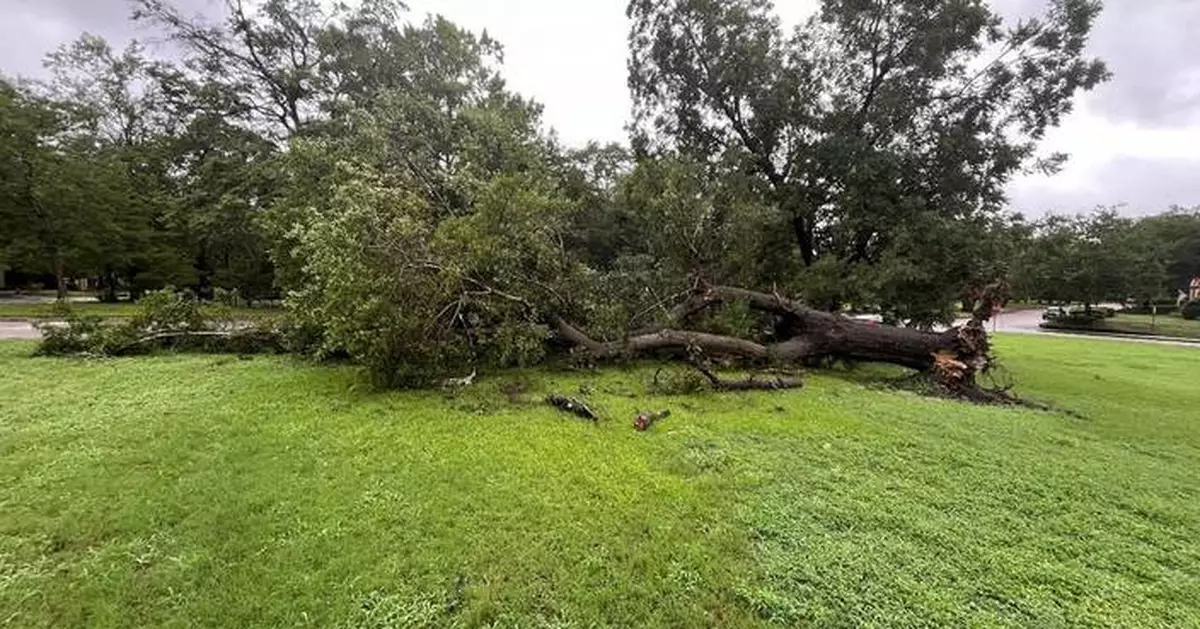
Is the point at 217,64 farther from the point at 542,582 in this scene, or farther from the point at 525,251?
the point at 542,582

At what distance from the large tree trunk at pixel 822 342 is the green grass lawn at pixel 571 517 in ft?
6.63

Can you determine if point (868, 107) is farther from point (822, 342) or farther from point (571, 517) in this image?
point (571, 517)

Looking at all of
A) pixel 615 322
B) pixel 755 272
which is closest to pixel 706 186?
pixel 755 272

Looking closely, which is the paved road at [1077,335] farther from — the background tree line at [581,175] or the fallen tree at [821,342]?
the fallen tree at [821,342]

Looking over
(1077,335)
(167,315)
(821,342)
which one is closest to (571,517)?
(821,342)

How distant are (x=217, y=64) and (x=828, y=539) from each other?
2118 cm

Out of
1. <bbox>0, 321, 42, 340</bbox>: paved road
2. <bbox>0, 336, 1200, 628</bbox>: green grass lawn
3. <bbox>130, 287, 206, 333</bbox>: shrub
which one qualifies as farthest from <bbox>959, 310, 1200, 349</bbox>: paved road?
<bbox>0, 321, 42, 340</bbox>: paved road

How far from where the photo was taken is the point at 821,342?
856cm

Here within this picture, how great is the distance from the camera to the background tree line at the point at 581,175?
703 cm

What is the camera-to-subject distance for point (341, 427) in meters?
4.73

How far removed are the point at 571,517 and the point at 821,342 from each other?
21.8ft

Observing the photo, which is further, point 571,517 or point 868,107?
point 868,107

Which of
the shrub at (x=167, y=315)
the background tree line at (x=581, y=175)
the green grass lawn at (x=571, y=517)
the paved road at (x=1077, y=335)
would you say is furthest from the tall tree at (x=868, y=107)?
the paved road at (x=1077, y=335)

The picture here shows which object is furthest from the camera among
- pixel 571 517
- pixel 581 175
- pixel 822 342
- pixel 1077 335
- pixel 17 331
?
pixel 1077 335
